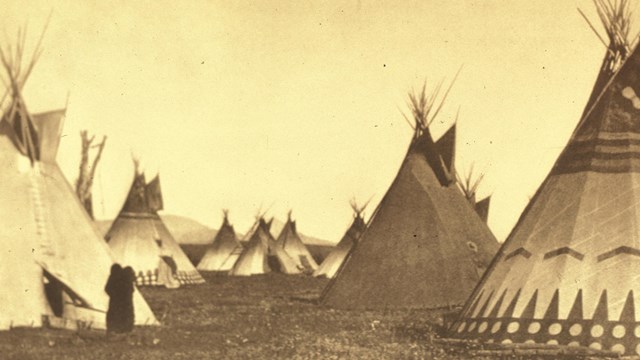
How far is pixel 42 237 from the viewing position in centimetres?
1251

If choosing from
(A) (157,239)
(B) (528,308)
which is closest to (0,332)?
(B) (528,308)

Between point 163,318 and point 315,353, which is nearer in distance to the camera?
point 315,353

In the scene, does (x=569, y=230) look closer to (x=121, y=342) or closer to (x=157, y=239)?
(x=121, y=342)

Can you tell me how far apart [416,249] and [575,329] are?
7644 mm

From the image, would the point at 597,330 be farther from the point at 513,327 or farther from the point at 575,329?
the point at 513,327

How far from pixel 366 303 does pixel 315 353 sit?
6.62m

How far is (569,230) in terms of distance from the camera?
10789 millimetres

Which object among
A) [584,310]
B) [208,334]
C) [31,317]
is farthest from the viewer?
[208,334]

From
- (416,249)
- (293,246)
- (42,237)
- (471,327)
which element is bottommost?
(42,237)

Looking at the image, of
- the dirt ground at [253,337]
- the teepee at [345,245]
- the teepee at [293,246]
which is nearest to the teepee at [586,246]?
the dirt ground at [253,337]

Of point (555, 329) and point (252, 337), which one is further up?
point (555, 329)

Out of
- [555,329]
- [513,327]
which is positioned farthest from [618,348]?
[513,327]

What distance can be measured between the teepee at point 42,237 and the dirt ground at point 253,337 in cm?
66

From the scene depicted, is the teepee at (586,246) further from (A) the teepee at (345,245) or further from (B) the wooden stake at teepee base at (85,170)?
(A) the teepee at (345,245)
